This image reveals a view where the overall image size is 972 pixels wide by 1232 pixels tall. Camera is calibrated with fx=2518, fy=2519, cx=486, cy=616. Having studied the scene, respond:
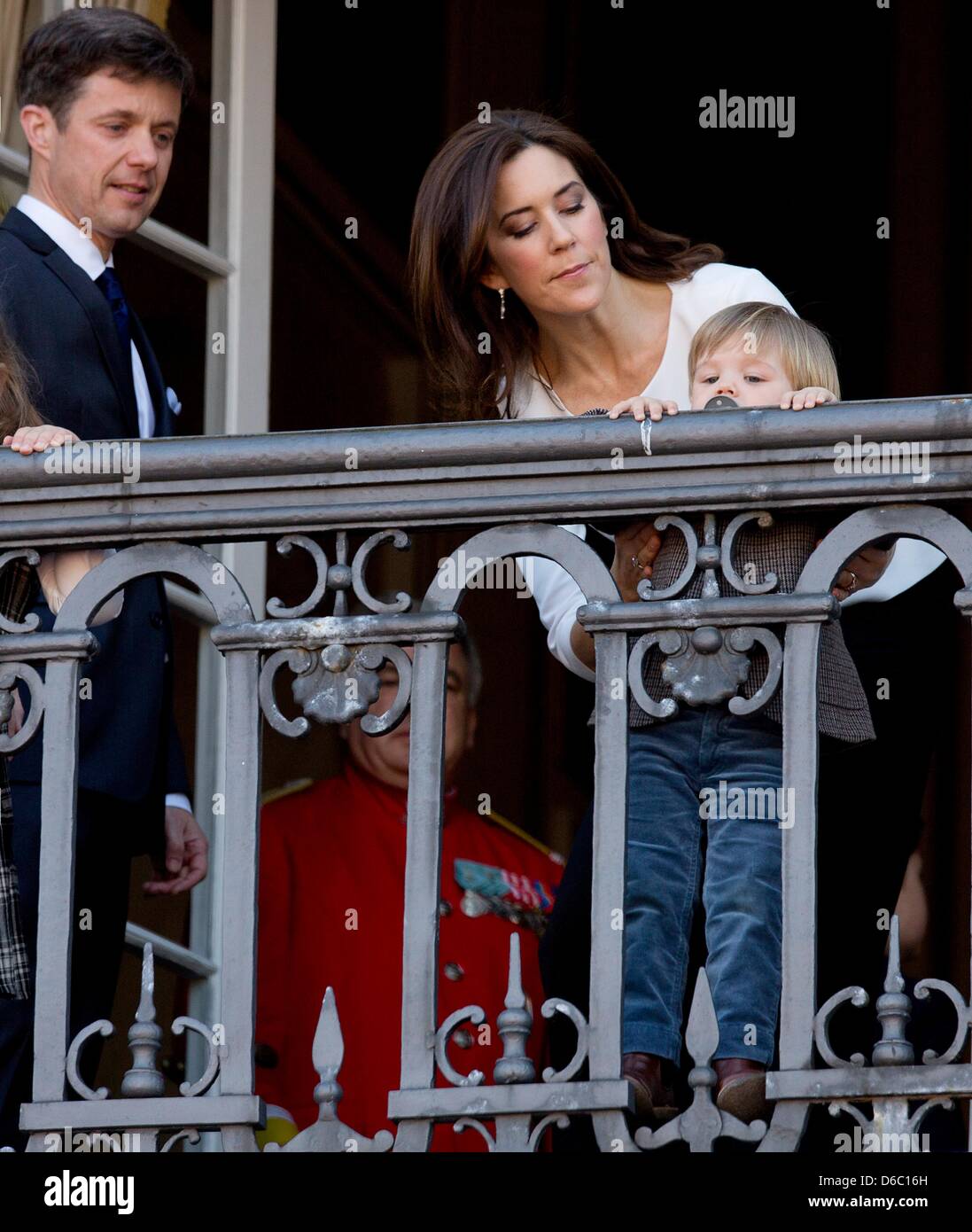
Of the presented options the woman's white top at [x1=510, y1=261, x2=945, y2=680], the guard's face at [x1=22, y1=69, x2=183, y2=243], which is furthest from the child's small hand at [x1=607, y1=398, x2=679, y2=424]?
the guard's face at [x1=22, y1=69, x2=183, y2=243]

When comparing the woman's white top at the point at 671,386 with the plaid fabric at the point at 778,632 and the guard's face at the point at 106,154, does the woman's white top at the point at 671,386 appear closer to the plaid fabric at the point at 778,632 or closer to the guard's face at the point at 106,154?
the plaid fabric at the point at 778,632

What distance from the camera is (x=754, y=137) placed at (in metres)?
7.75

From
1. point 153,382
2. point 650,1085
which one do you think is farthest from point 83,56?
point 650,1085

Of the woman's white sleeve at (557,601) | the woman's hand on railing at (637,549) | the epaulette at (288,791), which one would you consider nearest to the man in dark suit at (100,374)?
the woman's white sleeve at (557,601)

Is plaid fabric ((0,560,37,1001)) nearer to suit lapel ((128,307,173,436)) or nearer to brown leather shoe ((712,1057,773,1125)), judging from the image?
suit lapel ((128,307,173,436))

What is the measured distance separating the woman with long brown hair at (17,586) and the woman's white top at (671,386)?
686 mm

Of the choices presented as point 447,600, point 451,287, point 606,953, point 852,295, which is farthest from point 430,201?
point 852,295

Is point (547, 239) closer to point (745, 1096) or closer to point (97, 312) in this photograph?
point (97, 312)

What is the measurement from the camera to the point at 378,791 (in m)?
5.05

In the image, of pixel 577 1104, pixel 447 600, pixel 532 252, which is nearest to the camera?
pixel 577 1104

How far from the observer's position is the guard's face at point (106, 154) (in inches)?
164

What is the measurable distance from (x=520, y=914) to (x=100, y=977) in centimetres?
125
